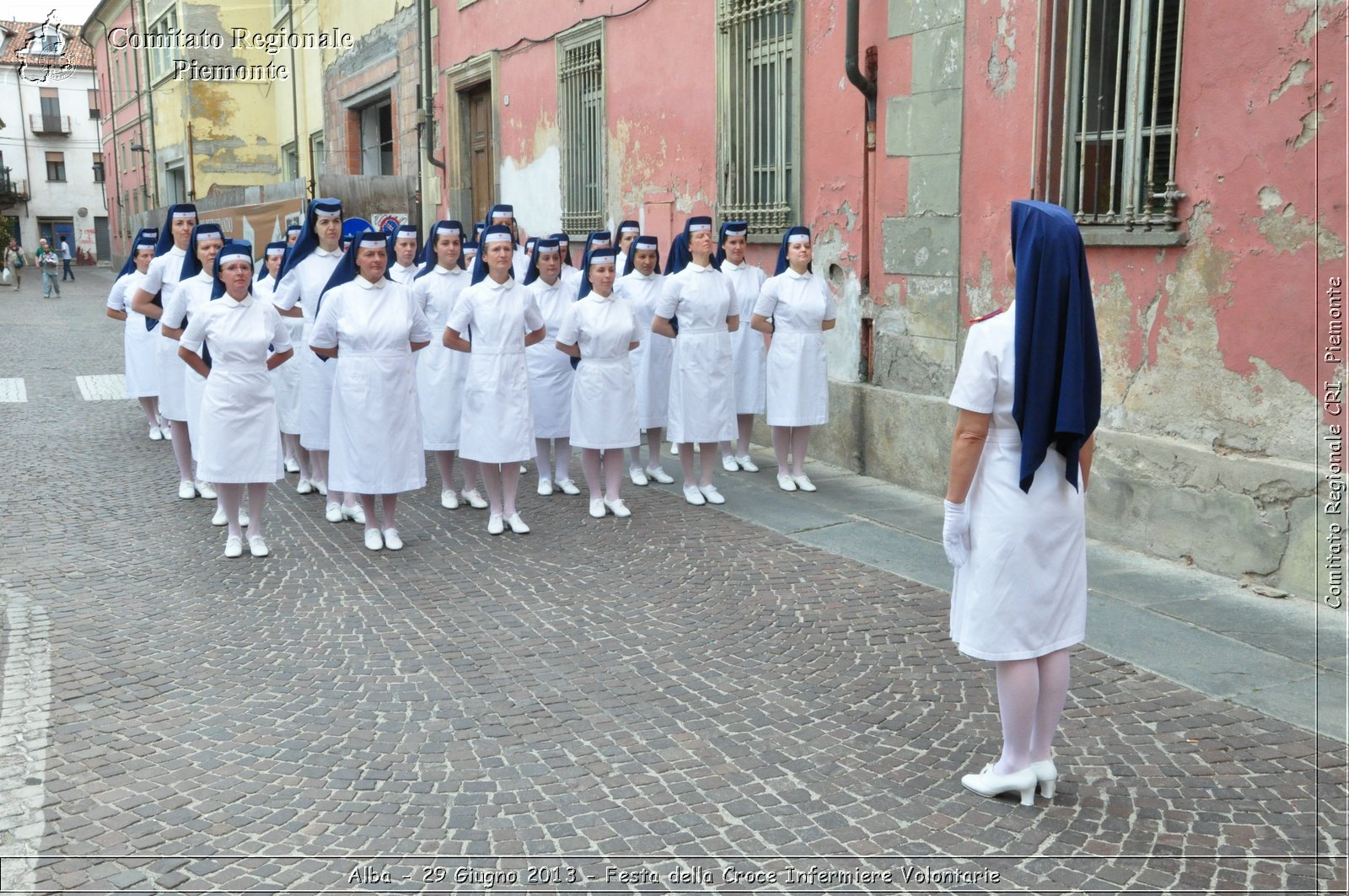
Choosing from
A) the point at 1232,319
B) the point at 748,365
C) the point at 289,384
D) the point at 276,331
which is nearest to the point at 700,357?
the point at 748,365

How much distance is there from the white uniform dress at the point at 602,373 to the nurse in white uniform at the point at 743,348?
121 cm

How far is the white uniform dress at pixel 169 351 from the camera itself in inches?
355

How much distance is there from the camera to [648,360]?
962 cm

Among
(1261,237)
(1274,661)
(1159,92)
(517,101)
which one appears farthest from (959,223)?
(517,101)

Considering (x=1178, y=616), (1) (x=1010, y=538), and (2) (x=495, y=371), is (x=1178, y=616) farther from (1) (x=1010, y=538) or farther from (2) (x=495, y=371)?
(2) (x=495, y=371)

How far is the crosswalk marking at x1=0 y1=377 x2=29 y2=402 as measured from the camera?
14.2 m

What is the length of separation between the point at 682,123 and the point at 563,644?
7870 millimetres

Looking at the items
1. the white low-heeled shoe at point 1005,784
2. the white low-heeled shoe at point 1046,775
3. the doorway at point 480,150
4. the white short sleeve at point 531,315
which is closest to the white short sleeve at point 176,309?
the white short sleeve at point 531,315

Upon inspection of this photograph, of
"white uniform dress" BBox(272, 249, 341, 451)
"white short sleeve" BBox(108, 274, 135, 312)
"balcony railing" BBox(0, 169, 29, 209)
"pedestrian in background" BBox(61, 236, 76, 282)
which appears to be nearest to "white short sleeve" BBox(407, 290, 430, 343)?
"white uniform dress" BBox(272, 249, 341, 451)

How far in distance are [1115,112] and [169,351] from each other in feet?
22.9

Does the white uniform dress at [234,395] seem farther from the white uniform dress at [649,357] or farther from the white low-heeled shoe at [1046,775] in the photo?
the white low-heeled shoe at [1046,775]

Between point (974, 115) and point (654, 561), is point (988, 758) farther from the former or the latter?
point (974, 115)

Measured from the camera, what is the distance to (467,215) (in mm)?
18094

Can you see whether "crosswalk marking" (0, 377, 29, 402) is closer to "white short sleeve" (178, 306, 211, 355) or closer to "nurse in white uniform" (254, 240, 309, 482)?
"nurse in white uniform" (254, 240, 309, 482)
